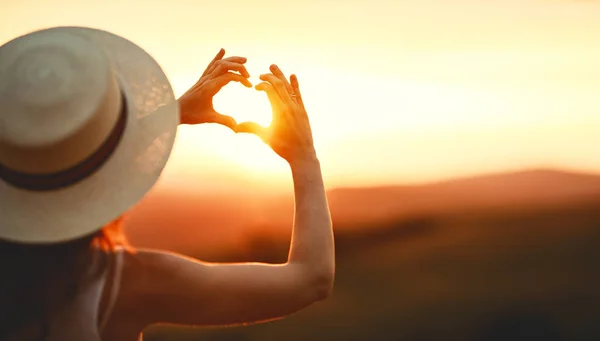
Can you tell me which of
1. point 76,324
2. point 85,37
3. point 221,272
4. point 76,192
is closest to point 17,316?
point 76,324

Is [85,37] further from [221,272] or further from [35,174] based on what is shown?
[221,272]

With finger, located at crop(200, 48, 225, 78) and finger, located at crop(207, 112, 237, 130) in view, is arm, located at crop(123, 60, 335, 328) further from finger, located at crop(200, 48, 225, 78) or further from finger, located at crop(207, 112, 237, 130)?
finger, located at crop(200, 48, 225, 78)

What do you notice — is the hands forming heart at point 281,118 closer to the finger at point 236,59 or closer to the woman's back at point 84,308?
the finger at point 236,59

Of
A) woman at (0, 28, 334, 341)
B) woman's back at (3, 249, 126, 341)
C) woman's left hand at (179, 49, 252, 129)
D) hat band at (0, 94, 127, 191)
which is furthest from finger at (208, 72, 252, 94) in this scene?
woman's back at (3, 249, 126, 341)

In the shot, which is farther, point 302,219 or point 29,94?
point 302,219

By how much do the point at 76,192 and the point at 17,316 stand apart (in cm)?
22

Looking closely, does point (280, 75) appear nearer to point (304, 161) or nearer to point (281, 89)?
point (281, 89)

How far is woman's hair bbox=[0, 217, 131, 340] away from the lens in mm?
1085

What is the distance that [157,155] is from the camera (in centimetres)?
110

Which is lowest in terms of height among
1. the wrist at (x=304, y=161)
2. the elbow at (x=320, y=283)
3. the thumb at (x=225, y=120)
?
the elbow at (x=320, y=283)

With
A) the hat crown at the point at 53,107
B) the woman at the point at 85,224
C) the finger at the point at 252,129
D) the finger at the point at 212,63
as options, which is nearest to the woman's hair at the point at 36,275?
the woman at the point at 85,224

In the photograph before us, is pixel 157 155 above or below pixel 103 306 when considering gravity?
above

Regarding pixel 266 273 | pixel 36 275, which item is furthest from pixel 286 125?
pixel 36 275

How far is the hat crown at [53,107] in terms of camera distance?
3.44 ft
